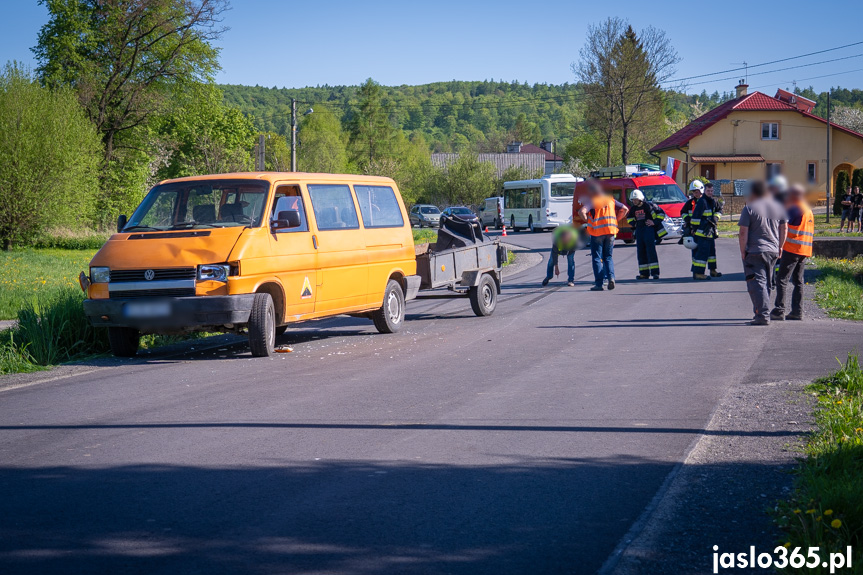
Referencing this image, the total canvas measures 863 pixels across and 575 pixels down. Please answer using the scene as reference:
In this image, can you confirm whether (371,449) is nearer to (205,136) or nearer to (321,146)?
(205,136)

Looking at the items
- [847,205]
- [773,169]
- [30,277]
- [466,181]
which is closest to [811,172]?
[773,169]

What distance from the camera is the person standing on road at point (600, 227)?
17.1m

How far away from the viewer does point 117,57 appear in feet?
152

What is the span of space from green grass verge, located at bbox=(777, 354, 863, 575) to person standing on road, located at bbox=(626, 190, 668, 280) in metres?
12.2

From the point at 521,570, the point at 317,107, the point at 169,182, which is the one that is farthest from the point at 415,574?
the point at 317,107

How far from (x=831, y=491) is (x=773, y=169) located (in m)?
3.55

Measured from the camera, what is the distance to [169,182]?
1105cm

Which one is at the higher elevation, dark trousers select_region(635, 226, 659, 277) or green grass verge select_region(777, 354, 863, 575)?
dark trousers select_region(635, 226, 659, 277)

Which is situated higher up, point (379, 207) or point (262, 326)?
point (379, 207)

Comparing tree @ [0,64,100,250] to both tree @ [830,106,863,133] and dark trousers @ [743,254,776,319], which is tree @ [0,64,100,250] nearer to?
dark trousers @ [743,254,776,319]

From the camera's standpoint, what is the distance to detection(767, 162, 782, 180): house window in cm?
711

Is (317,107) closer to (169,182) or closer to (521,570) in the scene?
(169,182)

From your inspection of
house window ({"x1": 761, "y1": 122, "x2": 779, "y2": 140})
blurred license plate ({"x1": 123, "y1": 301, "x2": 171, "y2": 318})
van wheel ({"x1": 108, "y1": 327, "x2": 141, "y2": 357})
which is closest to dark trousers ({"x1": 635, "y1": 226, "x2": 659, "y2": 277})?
house window ({"x1": 761, "y1": 122, "x2": 779, "y2": 140})

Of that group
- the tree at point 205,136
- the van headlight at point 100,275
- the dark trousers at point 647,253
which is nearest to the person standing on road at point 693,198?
the dark trousers at point 647,253
